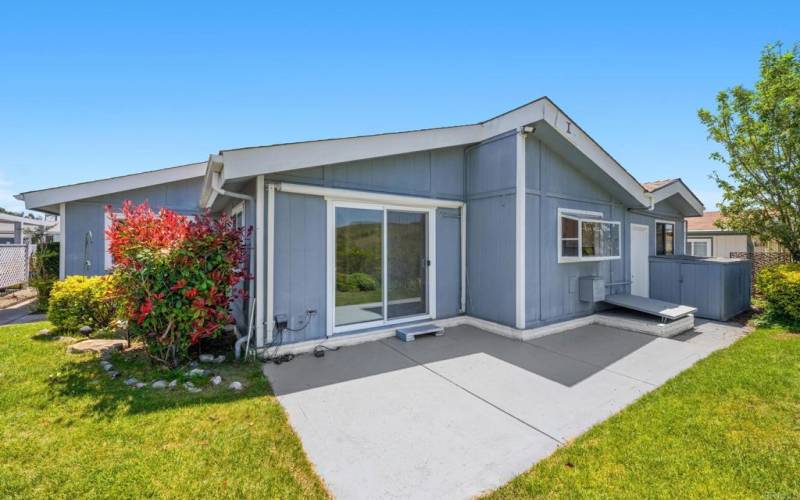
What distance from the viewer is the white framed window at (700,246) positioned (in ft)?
53.8

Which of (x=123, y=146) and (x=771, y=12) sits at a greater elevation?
(x=771, y=12)

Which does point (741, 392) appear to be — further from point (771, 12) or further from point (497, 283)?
point (771, 12)

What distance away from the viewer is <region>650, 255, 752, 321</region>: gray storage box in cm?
707

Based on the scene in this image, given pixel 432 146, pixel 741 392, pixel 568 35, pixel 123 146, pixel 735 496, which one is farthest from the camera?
pixel 123 146

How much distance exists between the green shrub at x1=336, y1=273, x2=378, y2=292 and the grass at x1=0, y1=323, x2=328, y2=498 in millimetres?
1872

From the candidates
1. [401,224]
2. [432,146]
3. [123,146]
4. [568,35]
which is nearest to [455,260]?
[401,224]

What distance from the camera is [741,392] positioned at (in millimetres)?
3561

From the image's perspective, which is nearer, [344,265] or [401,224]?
[344,265]

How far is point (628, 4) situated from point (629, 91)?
212 cm

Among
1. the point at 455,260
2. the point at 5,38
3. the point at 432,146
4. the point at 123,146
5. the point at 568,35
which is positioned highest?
the point at 568,35

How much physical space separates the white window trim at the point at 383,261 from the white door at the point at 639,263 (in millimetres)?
5568

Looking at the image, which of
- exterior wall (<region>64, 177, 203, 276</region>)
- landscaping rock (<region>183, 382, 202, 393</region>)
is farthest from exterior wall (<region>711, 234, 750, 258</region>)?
exterior wall (<region>64, 177, 203, 276</region>)

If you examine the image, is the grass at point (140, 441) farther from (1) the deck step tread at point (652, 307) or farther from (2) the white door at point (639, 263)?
(2) the white door at point (639, 263)

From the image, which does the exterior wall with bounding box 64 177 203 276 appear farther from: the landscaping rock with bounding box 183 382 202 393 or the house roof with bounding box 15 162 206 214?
the landscaping rock with bounding box 183 382 202 393
